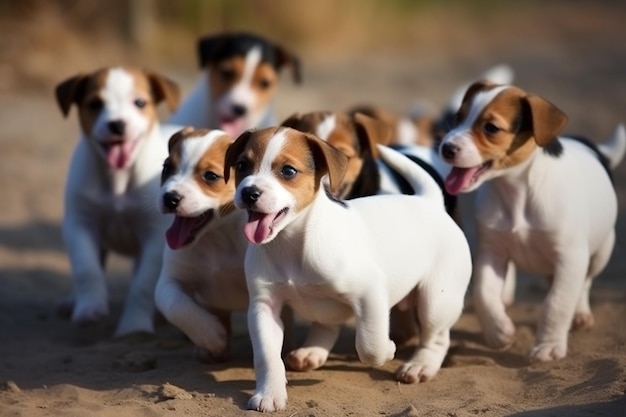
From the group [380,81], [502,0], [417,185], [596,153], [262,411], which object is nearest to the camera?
[262,411]

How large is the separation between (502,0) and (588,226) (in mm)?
16816

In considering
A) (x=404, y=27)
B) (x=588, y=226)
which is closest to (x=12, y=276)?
(x=588, y=226)

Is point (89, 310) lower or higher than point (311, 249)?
lower

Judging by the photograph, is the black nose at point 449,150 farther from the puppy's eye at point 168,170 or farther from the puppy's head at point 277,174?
the puppy's eye at point 168,170

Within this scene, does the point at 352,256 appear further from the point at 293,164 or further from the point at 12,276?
the point at 12,276

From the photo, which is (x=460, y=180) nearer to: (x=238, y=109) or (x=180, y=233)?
(x=180, y=233)

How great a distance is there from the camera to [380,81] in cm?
1723

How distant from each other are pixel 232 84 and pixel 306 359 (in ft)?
11.9

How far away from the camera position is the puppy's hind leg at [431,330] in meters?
6.50

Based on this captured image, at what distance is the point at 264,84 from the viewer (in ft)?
32.1

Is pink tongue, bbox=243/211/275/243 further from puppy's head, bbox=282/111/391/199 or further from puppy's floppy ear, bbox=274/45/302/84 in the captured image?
puppy's floppy ear, bbox=274/45/302/84

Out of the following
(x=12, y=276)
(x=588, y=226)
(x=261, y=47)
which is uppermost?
(x=261, y=47)

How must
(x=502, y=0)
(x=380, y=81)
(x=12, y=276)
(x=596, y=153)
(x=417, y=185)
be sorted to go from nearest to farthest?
(x=417, y=185) < (x=596, y=153) < (x=12, y=276) < (x=380, y=81) < (x=502, y=0)

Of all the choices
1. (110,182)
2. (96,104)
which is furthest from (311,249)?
(96,104)
